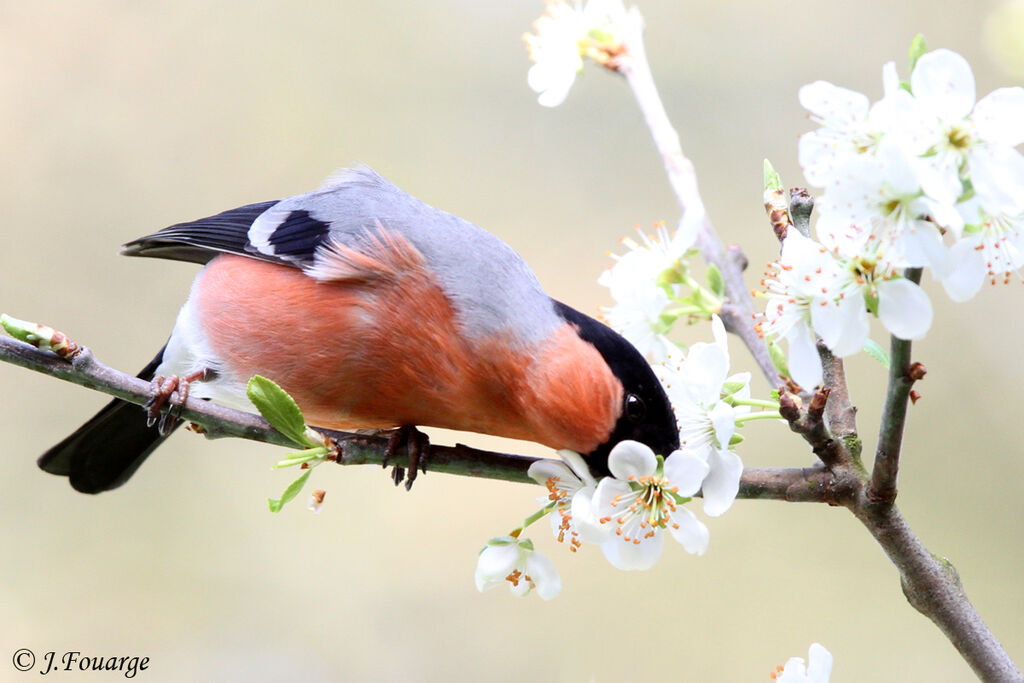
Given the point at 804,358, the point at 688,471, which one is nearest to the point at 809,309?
the point at 804,358

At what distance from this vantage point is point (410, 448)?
2.19 metres

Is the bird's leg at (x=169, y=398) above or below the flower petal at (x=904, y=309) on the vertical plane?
below

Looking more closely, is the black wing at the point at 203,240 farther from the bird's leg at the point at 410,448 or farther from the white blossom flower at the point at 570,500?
the white blossom flower at the point at 570,500

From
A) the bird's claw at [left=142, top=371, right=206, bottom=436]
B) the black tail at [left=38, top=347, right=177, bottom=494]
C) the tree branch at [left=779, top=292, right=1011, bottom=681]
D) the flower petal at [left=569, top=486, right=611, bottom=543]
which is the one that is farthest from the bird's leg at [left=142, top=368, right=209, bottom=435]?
the tree branch at [left=779, top=292, right=1011, bottom=681]

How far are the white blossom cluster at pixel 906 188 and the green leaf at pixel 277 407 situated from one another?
0.78 meters

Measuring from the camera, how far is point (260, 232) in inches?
110

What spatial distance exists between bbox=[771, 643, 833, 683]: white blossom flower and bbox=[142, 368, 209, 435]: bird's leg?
1084mm

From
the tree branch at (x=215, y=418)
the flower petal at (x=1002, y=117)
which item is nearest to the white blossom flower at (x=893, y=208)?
the flower petal at (x=1002, y=117)

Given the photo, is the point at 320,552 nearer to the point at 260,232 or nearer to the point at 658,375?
the point at 260,232

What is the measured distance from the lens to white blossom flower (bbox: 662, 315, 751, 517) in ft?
4.58

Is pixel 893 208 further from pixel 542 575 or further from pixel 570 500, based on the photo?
pixel 542 575

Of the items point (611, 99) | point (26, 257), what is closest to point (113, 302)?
point (26, 257)

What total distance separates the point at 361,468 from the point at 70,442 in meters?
2.19

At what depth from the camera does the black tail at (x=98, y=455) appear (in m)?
2.76
